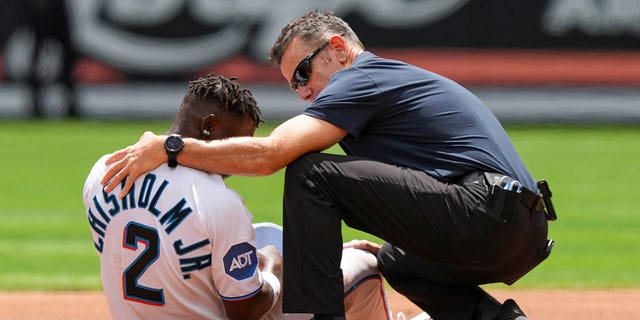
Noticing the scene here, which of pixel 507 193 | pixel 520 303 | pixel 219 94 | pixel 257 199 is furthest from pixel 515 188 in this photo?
pixel 257 199

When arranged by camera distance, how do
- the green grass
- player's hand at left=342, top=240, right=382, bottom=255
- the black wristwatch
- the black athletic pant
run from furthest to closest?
the green grass → player's hand at left=342, top=240, right=382, bottom=255 → the black athletic pant → the black wristwatch

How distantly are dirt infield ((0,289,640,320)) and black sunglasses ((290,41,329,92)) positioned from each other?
193 centimetres

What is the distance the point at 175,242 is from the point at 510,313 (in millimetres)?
1492

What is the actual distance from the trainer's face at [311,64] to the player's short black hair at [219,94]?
21.2 inches

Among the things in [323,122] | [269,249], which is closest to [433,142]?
[323,122]

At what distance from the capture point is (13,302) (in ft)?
22.8

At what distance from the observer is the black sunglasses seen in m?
4.77

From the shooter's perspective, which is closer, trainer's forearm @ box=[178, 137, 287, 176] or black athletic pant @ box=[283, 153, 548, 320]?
trainer's forearm @ box=[178, 137, 287, 176]

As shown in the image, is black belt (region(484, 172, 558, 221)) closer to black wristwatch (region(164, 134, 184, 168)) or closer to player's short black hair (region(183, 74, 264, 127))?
player's short black hair (region(183, 74, 264, 127))

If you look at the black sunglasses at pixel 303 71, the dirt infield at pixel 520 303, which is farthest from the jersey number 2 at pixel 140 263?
the dirt infield at pixel 520 303

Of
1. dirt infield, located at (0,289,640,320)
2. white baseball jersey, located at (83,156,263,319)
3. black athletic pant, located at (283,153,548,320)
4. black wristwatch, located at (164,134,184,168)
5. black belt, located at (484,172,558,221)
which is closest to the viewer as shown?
white baseball jersey, located at (83,156,263,319)

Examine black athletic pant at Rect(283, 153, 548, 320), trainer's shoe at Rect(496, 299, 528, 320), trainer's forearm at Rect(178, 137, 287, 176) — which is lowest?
trainer's shoe at Rect(496, 299, 528, 320)

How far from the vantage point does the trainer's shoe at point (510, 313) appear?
4.68 meters

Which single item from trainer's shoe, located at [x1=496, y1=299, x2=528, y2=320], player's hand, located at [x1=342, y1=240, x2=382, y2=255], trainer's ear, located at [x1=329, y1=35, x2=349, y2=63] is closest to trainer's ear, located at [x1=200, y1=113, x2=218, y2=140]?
trainer's ear, located at [x1=329, y1=35, x2=349, y2=63]
